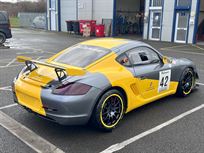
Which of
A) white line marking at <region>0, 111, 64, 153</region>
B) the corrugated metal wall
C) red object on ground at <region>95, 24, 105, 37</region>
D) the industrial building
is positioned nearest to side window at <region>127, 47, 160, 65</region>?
white line marking at <region>0, 111, 64, 153</region>

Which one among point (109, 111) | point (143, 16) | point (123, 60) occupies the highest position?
point (143, 16)

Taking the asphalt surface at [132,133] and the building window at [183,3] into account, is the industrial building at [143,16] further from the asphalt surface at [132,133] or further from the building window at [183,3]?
the asphalt surface at [132,133]

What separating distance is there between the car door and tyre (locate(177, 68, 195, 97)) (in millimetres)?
542

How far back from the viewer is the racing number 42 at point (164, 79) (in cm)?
516

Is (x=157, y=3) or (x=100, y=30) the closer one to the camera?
(x=157, y=3)

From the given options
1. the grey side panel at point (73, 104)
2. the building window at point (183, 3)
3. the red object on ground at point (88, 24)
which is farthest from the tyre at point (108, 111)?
the red object on ground at point (88, 24)

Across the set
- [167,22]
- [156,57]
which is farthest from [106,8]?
[156,57]

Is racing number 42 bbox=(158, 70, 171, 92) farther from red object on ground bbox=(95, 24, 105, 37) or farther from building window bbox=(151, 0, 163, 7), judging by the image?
red object on ground bbox=(95, 24, 105, 37)

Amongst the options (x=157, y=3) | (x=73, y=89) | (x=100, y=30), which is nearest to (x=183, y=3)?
(x=157, y=3)

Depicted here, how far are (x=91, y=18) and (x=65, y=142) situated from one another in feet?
70.1

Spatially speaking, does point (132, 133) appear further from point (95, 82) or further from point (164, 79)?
point (164, 79)

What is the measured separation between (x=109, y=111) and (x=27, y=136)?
4.37 ft

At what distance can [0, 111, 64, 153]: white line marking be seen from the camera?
3582 mm

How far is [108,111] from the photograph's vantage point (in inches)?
163
